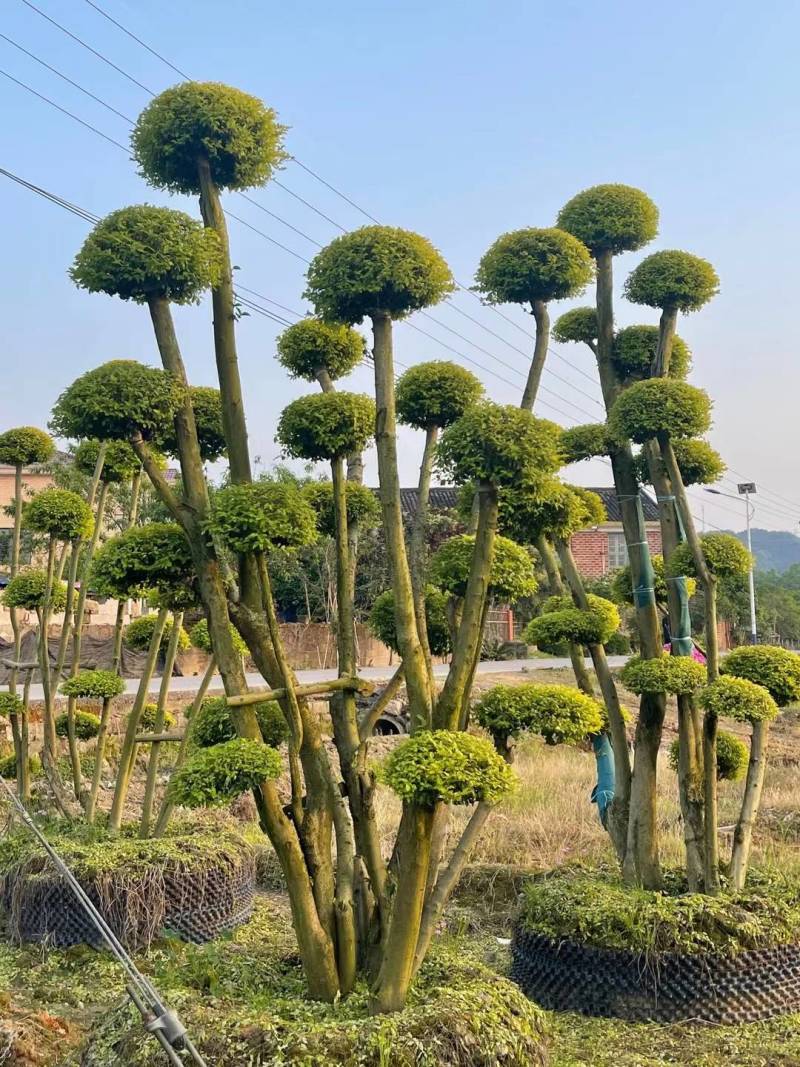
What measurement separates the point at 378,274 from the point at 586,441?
1859mm

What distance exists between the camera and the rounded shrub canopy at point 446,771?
108 inches

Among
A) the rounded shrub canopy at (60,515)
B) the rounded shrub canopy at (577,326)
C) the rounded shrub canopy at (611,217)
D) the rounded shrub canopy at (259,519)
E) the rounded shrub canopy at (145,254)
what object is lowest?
the rounded shrub canopy at (259,519)

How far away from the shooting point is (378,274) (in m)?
3.11

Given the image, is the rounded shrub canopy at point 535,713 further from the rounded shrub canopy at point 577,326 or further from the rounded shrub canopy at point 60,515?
the rounded shrub canopy at point 60,515

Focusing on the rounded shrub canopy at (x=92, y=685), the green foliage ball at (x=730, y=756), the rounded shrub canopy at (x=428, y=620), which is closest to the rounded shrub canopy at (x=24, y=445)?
the rounded shrub canopy at (x=92, y=685)

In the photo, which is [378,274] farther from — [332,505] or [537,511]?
[332,505]

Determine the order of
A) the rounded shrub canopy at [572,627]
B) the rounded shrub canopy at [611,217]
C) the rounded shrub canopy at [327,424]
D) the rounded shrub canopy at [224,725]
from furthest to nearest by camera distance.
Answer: the rounded shrub canopy at [611,217] → the rounded shrub canopy at [572,627] → the rounded shrub canopy at [224,725] → the rounded shrub canopy at [327,424]

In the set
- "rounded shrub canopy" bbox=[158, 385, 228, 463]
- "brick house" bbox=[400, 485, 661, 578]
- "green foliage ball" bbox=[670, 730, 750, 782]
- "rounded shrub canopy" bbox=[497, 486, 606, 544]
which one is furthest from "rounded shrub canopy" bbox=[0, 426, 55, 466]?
"brick house" bbox=[400, 485, 661, 578]

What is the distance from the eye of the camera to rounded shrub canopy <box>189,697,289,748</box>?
11.8 feet

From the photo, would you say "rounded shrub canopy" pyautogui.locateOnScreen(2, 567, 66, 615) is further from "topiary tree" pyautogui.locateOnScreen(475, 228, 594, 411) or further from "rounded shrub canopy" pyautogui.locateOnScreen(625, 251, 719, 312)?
"rounded shrub canopy" pyautogui.locateOnScreen(625, 251, 719, 312)

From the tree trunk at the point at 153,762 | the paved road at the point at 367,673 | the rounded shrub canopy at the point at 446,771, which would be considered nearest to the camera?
the rounded shrub canopy at the point at 446,771

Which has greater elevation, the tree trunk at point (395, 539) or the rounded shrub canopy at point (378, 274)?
the rounded shrub canopy at point (378, 274)

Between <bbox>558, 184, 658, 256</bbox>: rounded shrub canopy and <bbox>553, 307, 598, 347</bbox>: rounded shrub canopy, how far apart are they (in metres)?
0.43

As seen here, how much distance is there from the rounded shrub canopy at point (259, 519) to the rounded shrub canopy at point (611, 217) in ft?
7.04
